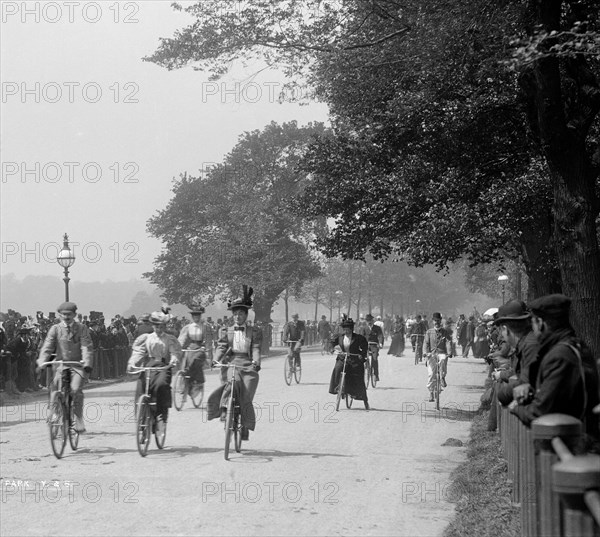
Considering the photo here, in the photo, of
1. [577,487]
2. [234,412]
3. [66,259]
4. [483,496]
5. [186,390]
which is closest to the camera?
[577,487]

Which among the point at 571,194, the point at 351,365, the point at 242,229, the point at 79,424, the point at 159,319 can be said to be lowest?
the point at 79,424

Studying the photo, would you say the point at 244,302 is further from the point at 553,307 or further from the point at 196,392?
the point at 553,307

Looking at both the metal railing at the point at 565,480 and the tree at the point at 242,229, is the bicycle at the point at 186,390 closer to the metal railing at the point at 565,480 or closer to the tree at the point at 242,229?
the metal railing at the point at 565,480

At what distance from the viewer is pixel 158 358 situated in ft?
41.0

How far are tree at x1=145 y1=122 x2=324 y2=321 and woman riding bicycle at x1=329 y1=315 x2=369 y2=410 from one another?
31.7 meters

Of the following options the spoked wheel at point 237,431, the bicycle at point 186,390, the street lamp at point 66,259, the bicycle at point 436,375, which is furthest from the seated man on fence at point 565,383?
the street lamp at point 66,259

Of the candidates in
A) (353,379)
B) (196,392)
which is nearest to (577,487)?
(353,379)

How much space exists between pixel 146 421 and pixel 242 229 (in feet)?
138

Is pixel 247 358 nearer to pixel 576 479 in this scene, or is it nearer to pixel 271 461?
pixel 271 461

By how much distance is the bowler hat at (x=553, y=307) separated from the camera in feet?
19.5

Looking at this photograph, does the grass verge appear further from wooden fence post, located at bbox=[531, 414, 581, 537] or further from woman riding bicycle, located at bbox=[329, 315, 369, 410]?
woman riding bicycle, located at bbox=[329, 315, 369, 410]

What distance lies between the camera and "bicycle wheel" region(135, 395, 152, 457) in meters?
11.5

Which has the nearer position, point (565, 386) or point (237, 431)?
point (565, 386)

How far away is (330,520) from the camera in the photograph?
8023 millimetres
